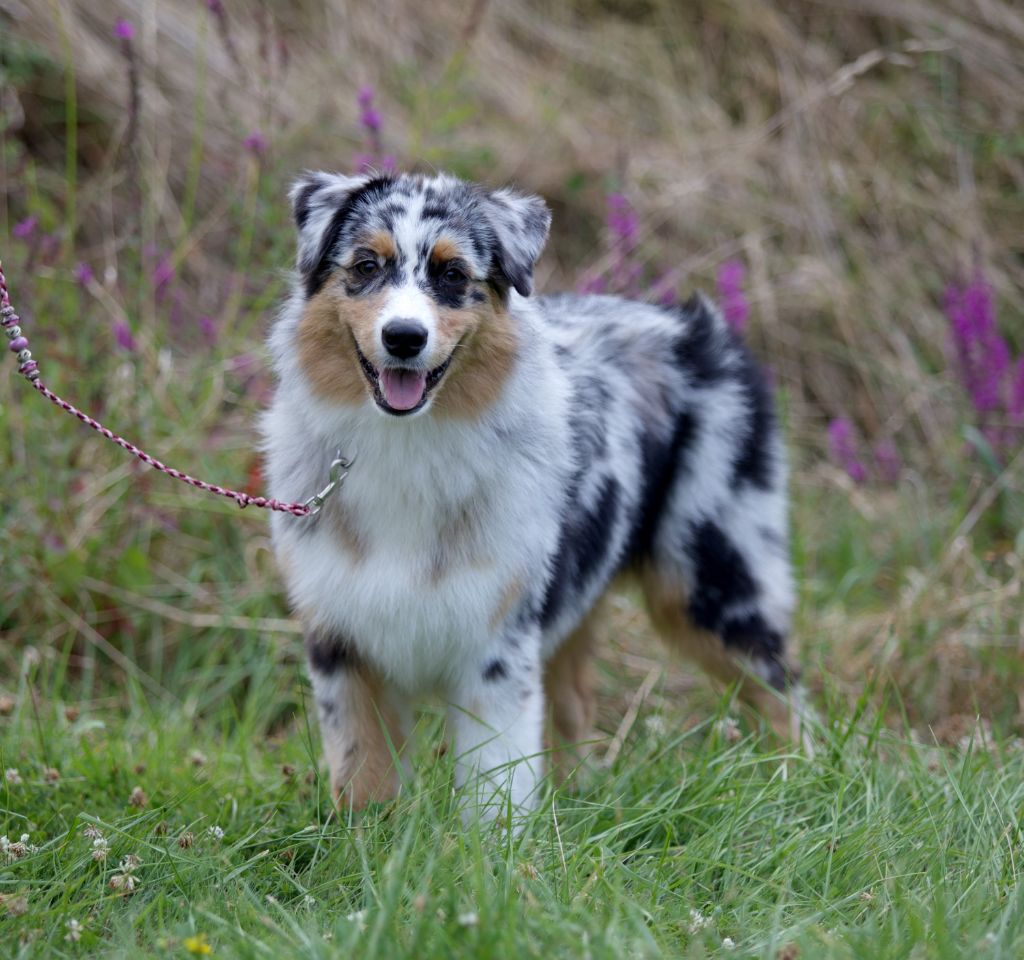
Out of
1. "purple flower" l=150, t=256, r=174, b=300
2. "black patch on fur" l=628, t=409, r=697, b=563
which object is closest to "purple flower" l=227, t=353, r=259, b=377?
"purple flower" l=150, t=256, r=174, b=300

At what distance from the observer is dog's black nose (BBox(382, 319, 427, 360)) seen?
3.27 meters

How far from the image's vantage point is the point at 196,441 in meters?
5.51

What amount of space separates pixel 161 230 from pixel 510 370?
368 cm

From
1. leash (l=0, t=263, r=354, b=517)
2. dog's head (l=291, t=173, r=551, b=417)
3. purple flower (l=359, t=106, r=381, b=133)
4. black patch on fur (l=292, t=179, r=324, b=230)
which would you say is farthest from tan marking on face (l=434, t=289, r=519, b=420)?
purple flower (l=359, t=106, r=381, b=133)

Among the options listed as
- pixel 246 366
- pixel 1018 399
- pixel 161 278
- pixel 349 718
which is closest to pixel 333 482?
pixel 349 718

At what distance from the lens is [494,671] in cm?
370

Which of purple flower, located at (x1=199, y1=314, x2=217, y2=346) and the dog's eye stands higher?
the dog's eye

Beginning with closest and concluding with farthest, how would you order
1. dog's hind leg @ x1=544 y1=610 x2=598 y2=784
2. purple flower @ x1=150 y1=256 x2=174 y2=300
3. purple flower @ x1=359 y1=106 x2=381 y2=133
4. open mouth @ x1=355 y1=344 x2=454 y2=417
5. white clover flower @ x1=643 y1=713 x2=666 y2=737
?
open mouth @ x1=355 y1=344 x2=454 y2=417 → white clover flower @ x1=643 y1=713 x2=666 y2=737 → dog's hind leg @ x1=544 y1=610 x2=598 y2=784 → purple flower @ x1=359 y1=106 x2=381 y2=133 → purple flower @ x1=150 y1=256 x2=174 y2=300

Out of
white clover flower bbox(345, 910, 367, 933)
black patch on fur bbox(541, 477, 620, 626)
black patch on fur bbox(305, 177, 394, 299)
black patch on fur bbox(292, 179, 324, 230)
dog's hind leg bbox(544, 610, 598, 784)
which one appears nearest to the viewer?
white clover flower bbox(345, 910, 367, 933)

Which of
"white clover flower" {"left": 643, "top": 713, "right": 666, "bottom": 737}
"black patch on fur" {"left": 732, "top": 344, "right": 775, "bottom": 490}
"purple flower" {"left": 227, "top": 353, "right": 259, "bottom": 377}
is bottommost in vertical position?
"white clover flower" {"left": 643, "top": 713, "right": 666, "bottom": 737}

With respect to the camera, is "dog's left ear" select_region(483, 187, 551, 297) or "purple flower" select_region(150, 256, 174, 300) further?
"purple flower" select_region(150, 256, 174, 300)

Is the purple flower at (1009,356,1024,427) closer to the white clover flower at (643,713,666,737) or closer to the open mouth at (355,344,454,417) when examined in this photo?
the white clover flower at (643,713,666,737)

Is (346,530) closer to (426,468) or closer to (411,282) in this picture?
(426,468)

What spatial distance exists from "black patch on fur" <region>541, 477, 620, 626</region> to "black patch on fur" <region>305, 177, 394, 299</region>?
3.21ft
